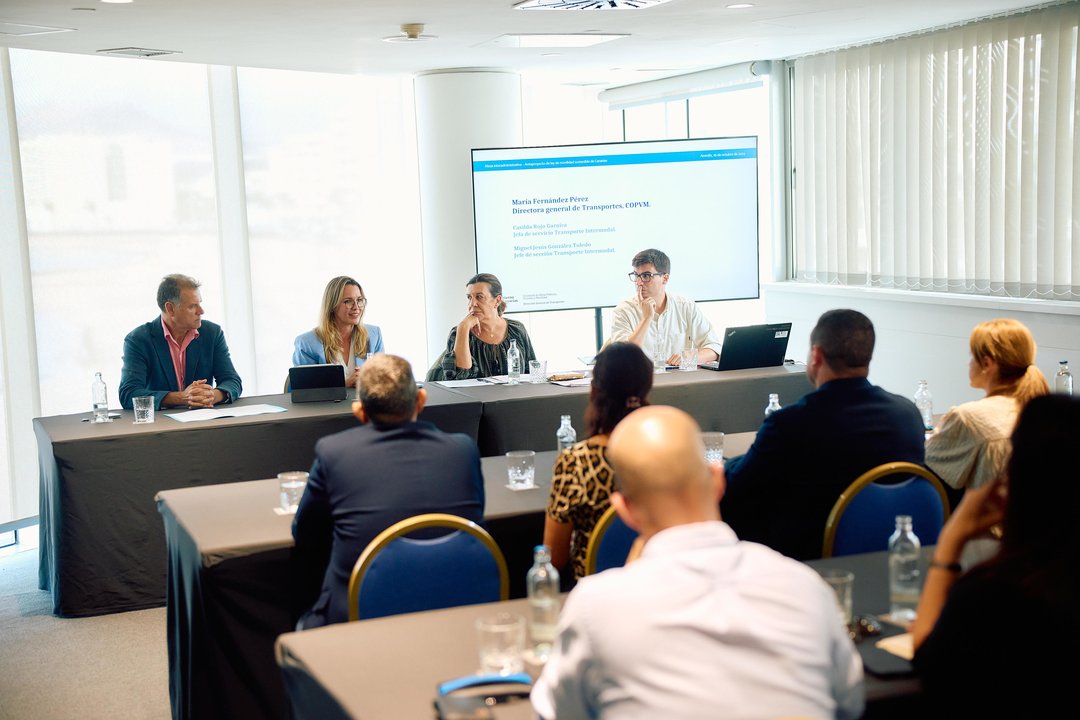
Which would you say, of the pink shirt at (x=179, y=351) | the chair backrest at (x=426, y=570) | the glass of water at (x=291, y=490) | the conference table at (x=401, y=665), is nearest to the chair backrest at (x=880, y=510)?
the conference table at (x=401, y=665)

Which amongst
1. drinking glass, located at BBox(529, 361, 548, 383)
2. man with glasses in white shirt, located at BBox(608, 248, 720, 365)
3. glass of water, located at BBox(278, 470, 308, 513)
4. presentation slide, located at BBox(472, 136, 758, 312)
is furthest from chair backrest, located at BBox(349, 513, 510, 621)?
presentation slide, located at BBox(472, 136, 758, 312)

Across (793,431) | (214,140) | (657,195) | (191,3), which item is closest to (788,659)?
(793,431)

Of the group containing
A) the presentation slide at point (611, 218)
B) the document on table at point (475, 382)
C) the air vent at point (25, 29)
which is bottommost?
the document on table at point (475, 382)

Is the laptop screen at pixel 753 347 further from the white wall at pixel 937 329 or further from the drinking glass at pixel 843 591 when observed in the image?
the drinking glass at pixel 843 591

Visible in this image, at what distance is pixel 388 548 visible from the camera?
2754 mm

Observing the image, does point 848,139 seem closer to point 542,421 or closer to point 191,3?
point 542,421

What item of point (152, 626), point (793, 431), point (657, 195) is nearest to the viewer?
point (793, 431)

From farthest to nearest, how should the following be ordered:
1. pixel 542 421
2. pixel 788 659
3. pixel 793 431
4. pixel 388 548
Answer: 1. pixel 542 421
2. pixel 793 431
3. pixel 388 548
4. pixel 788 659

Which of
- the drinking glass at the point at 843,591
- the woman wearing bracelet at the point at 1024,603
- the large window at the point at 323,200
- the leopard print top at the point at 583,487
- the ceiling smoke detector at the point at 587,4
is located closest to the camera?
the woman wearing bracelet at the point at 1024,603

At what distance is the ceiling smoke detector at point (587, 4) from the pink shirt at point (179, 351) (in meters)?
2.25

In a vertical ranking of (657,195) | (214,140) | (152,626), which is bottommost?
(152,626)

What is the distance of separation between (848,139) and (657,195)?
1.33 metres

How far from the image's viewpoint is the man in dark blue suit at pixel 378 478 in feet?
9.46

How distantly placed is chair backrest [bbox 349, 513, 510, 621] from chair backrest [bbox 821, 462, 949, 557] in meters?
0.96
